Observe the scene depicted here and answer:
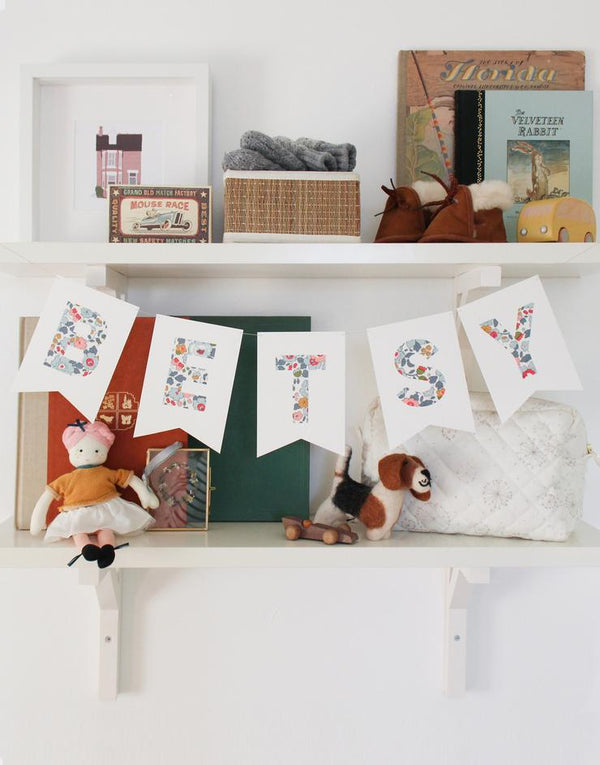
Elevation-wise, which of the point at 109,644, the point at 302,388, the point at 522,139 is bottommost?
the point at 109,644

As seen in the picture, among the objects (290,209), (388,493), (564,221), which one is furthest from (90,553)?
(564,221)

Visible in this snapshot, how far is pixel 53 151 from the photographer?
1062 millimetres

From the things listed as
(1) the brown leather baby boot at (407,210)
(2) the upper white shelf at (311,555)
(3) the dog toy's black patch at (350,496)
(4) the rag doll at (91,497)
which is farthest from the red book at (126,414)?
(1) the brown leather baby boot at (407,210)

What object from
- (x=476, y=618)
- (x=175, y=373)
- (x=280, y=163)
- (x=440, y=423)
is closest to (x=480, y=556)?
(x=440, y=423)

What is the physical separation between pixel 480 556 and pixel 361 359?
0.35 meters

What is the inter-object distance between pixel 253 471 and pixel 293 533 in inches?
5.3

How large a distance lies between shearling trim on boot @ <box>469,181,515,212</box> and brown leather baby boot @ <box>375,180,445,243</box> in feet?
0.18

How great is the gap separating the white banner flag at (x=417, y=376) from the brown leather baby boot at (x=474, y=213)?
0.13m

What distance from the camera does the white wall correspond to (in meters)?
1.08

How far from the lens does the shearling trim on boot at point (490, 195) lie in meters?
0.95

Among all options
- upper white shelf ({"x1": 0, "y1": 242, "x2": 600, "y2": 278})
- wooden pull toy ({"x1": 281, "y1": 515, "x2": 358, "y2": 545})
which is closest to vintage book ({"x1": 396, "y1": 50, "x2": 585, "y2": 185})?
upper white shelf ({"x1": 0, "y1": 242, "x2": 600, "y2": 278})

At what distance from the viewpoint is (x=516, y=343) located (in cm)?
90

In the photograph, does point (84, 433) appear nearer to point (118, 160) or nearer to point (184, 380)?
point (184, 380)

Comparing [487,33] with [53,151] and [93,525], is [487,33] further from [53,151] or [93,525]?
[93,525]
